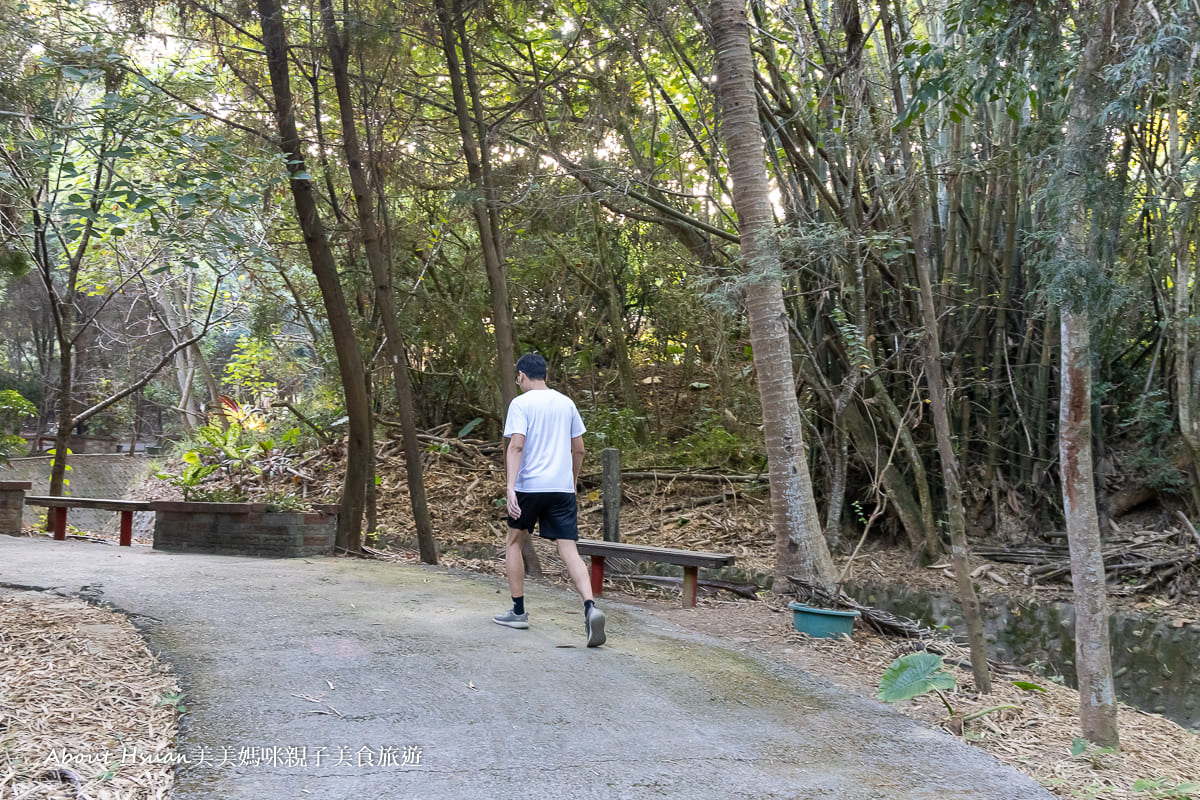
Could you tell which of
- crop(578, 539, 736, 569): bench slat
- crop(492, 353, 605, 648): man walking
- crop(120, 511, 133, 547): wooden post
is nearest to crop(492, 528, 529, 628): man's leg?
crop(492, 353, 605, 648): man walking

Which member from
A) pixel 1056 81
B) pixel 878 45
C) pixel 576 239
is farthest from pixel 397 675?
pixel 576 239

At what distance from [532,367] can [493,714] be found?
2.22 metres

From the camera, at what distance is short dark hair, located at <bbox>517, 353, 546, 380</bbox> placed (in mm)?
5090

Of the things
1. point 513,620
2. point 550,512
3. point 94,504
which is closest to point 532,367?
point 550,512

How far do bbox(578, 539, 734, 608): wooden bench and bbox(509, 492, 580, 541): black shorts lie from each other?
163 cm

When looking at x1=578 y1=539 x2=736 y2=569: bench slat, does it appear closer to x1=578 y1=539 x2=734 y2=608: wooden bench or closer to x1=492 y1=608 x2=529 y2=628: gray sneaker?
x1=578 y1=539 x2=734 y2=608: wooden bench

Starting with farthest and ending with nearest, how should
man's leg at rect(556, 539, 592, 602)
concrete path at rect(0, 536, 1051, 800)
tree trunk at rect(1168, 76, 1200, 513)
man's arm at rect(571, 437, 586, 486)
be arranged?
tree trunk at rect(1168, 76, 1200, 513), man's arm at rect(571, 437, 586, 486), man's leg at rect(556, 539, 592, 602), concrete path at rect(0, 536, 1051, 800)

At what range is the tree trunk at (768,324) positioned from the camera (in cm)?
648

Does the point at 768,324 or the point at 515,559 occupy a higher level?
the point at 768,324

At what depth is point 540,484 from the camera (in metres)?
4.80

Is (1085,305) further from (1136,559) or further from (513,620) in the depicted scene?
(1136,559)

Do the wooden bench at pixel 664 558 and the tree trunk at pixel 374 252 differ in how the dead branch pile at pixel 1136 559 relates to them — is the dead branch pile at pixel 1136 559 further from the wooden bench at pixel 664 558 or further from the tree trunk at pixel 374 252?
the tree trunk at pixel 374 252

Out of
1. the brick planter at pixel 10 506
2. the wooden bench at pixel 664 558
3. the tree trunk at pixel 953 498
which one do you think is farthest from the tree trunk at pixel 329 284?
the tree trunk at pixel 953 498

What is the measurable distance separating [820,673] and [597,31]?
659cm
